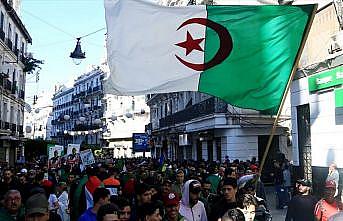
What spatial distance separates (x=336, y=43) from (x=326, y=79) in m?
1.14

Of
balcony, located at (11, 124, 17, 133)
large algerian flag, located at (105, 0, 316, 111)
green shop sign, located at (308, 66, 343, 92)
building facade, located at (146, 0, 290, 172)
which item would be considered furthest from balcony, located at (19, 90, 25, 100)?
large algerian flag, located at (105, 0, 316, 111)

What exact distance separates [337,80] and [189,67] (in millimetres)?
8425

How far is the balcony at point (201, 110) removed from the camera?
2728cm

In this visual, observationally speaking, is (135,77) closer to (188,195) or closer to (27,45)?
(188,195)

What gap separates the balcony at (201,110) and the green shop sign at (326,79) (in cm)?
A: 1033

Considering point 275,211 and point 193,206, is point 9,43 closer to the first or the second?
point 275,211

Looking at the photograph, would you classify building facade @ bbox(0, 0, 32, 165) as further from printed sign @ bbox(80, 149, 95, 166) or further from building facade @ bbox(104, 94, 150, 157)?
building facade @ bbox(104, 94, 150, 157)

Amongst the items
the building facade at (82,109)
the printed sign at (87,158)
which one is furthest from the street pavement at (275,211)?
the building facade at (82,109)

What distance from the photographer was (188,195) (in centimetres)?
617

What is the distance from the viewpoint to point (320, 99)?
1535 cm

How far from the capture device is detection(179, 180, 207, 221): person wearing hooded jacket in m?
6.09

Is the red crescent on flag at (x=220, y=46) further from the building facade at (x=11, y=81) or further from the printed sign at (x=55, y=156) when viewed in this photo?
the building facade at (x=11, y=81)

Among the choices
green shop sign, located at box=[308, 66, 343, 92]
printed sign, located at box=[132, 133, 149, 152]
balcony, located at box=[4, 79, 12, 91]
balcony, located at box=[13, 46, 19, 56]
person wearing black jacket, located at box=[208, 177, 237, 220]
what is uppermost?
balcony, located at box=[13, 46, 19, 56]

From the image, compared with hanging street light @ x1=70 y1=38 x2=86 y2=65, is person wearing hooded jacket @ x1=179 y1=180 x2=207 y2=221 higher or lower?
lower
